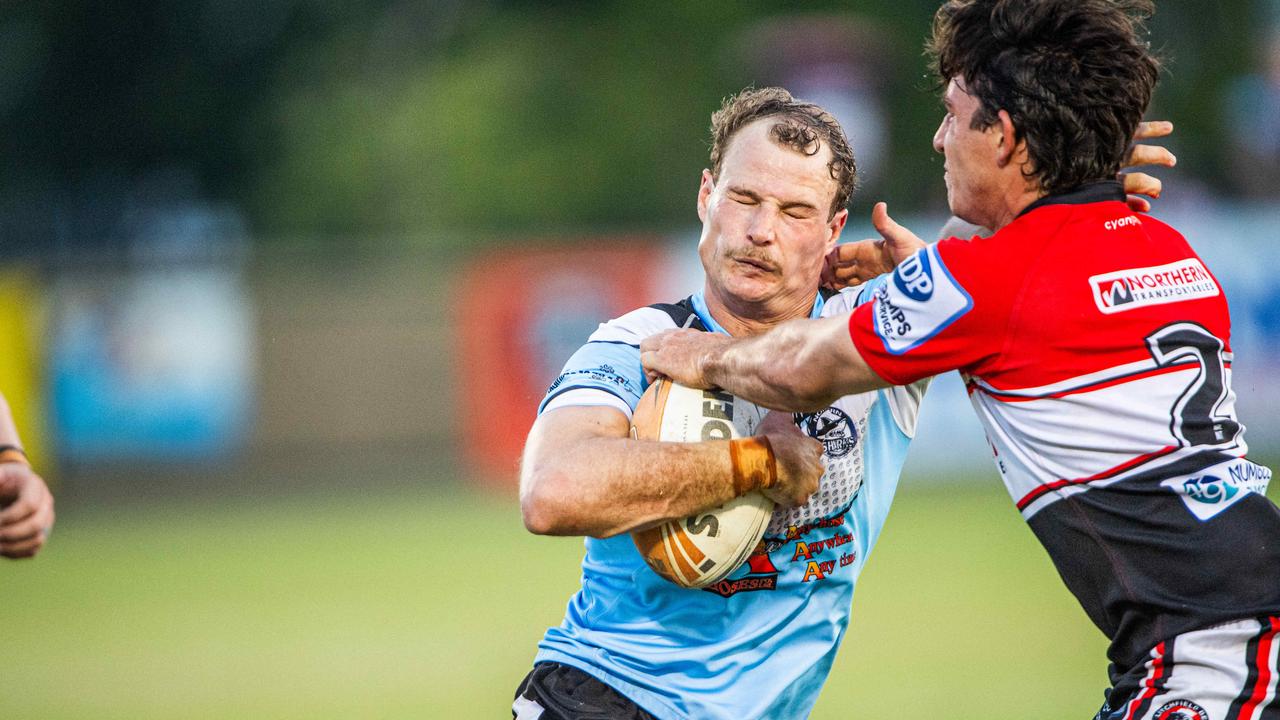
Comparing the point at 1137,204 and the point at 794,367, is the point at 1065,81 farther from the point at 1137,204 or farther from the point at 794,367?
the point at 794,367

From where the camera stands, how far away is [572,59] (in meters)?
32.4

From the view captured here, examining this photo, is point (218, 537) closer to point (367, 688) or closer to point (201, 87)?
point (367, 688)

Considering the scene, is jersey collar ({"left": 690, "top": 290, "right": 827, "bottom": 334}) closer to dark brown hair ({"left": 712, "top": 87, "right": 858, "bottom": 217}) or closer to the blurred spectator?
dark brown hair ({"left": 712, "top": 87, "right": 858, "bottom": 217})

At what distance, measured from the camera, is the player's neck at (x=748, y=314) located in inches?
173

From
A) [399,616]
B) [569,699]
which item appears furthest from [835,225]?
[399,616]

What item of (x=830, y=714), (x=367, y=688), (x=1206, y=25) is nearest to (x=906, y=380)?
(x=830, y=714)

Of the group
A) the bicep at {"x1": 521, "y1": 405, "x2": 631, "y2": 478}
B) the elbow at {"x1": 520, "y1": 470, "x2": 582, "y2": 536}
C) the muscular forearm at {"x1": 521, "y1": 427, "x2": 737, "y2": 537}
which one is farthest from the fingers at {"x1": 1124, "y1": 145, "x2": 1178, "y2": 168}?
the elbow at {"x1": 520, "y1": 470, "x2": 582, "y2": 536}

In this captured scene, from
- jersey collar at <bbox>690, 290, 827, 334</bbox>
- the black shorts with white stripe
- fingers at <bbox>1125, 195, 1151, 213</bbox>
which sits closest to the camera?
the black shorts with white stripe

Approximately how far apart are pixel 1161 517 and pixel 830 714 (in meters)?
4.55

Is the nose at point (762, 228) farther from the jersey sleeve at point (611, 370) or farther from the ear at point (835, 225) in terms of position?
the jersey sleeve at point (611, 370)

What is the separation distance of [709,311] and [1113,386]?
1.29 m

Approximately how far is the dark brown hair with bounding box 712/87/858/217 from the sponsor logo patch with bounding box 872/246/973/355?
0.71 metres

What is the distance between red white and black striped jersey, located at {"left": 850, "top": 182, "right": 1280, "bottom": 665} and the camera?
355 cm

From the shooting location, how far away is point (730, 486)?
3807 mm
